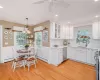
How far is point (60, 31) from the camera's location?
4.66 meters

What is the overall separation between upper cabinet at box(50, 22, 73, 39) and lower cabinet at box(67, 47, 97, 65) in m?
0.92

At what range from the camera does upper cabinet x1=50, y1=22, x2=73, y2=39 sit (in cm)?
410

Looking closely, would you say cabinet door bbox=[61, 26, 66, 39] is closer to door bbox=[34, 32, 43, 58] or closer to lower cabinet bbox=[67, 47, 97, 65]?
lower cabinet bbox=[67, 47, 97, 65]

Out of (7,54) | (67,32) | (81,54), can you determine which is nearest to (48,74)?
(81,54)

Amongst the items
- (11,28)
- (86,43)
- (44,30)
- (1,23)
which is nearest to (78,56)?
(86,43)

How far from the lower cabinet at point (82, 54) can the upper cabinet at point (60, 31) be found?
3.03 ft

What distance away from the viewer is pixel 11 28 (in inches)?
178

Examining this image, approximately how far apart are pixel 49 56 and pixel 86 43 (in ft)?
8.03

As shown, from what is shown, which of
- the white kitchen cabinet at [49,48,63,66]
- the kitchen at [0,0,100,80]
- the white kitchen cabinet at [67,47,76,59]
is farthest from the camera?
the white kitchen cabinet at [67,47,76,59]

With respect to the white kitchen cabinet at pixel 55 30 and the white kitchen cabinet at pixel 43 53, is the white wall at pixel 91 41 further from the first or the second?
the white kitchen cabinet at pixel 43 53

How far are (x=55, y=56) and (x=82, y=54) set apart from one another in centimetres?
160

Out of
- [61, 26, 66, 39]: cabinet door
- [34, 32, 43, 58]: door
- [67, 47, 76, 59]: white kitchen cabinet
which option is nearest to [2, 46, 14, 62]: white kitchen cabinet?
[34, 32, 43, 58]: door

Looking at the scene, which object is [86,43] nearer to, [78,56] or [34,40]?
[78,56]

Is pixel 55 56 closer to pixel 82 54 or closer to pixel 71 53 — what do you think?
pixel 71 53
